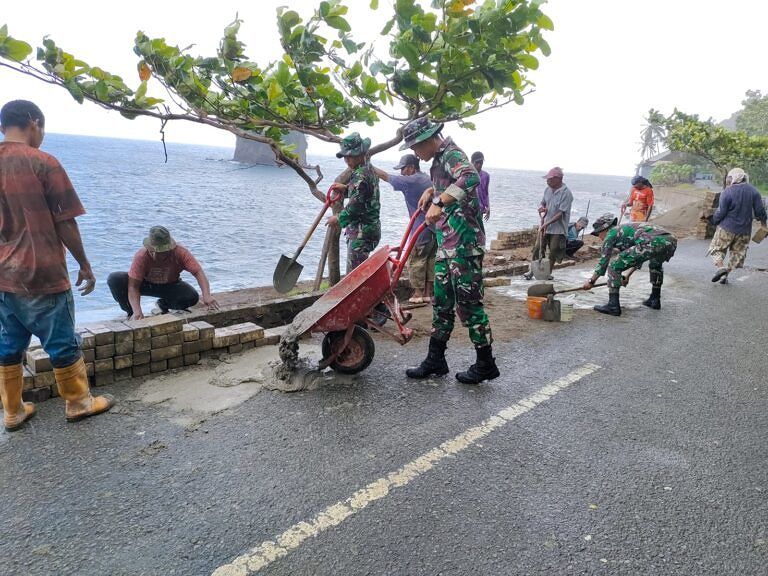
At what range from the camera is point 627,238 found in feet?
21.3

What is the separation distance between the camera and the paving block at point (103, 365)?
367cm

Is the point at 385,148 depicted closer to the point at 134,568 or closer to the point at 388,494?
the point at 388,494

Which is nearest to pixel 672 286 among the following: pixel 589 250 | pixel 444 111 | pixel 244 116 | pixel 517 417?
pixel 589 250

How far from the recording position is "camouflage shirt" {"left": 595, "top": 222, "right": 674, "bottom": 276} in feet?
20.9

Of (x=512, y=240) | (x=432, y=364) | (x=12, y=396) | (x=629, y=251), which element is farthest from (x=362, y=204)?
(x=512, y=240)

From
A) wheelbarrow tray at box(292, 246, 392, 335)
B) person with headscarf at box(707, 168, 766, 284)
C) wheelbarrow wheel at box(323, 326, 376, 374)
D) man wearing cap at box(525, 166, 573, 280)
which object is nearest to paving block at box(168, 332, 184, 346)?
wheelbarrow tray at box(292, 246, 392, 335)

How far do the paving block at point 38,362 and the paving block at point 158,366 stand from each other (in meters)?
0.69

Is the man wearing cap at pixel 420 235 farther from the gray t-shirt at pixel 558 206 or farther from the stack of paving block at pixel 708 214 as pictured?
the stack of paving block at pixel 708 214

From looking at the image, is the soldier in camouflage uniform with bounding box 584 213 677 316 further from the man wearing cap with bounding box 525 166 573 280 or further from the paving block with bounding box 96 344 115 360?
the paving block with bounding box 96 344 115 360

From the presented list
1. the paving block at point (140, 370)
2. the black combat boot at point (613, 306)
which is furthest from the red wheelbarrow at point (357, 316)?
the black combat boot at point (613, 306)

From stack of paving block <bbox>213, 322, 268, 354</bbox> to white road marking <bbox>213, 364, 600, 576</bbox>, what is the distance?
2298 millimetres

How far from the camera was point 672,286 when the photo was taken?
8.30 meters

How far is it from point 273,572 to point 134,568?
577mm

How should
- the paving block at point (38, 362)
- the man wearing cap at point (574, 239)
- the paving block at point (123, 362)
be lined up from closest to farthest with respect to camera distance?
the paving block at point (38, 362), the paving block at point (123, 362), the man wearing cap at point (574, 239)
